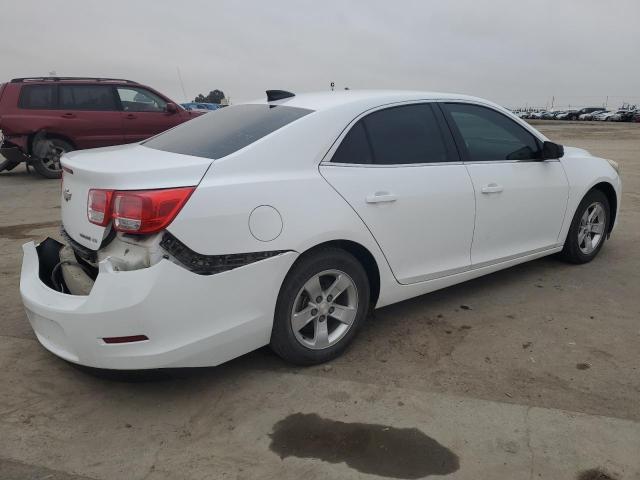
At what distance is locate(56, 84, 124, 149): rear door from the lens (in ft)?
34.0

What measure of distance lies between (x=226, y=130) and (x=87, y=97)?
8647mm

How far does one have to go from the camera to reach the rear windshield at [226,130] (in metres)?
2.96

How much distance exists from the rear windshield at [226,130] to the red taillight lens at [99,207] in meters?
0.54

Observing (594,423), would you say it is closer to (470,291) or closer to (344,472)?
(344,472)

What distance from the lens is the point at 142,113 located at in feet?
35.8

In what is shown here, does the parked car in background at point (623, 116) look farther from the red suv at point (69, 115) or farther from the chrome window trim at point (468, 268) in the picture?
the chrome window trim at point (468, 268)

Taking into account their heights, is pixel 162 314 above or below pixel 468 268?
above

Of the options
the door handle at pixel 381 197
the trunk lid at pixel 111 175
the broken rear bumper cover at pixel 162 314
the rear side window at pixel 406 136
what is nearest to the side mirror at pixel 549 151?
the rear side window at pixel 406 136

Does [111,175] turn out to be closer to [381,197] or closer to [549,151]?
[381,197]

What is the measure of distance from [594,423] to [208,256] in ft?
6.68

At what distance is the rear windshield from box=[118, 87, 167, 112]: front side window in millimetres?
7927

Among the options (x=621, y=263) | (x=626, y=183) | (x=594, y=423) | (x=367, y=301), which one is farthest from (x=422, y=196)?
(x=626, y=183)

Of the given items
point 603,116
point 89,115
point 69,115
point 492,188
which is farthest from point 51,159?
point 603,116

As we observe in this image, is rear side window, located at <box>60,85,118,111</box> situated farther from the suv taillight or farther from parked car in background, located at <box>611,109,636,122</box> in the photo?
parked car in background, located at <box>611,109,636,122</box>
